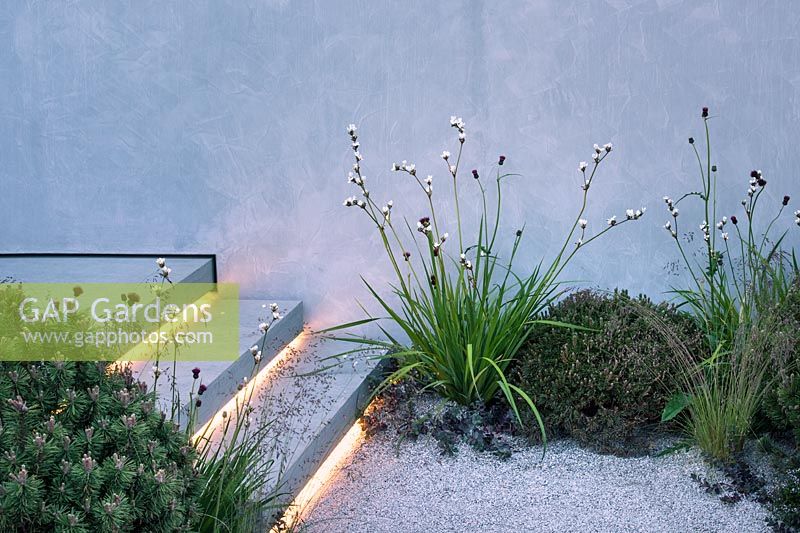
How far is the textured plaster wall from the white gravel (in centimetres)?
120

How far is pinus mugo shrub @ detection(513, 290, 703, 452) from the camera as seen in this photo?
3.91m

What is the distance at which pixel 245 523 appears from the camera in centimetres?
271

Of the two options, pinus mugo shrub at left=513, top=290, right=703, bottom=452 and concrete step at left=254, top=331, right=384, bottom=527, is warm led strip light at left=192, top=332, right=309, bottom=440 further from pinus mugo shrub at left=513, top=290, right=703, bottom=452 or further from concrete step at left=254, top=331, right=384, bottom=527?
pinus mugo shrub at left=513, top=290, right=703, bottom=452

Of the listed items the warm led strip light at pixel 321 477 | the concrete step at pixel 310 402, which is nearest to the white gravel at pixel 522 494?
the warm led strip light at pixel 321 477

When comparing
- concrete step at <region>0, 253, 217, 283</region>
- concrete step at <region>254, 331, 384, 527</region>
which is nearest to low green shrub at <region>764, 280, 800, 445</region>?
concrete step at <region>254, 331, 384, 527</region>

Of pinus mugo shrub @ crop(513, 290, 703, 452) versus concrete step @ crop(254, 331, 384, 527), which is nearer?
concrete step @ crop(254, 331, 384, 527)

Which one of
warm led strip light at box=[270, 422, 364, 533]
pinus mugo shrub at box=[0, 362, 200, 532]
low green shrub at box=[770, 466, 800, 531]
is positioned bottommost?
low green shrub at box=[770, 466, 800, 531]

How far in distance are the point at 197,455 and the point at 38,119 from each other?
3.04 m

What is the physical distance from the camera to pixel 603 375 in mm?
3920

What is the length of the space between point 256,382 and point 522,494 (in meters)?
1.31

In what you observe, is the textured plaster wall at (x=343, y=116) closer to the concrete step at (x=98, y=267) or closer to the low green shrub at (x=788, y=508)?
the concrete step at (x=98, y=267)

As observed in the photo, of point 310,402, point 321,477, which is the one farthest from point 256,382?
point 310,402

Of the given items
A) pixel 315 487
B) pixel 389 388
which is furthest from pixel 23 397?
pixel 389 388

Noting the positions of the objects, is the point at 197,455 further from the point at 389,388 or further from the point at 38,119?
the point at 38,119
